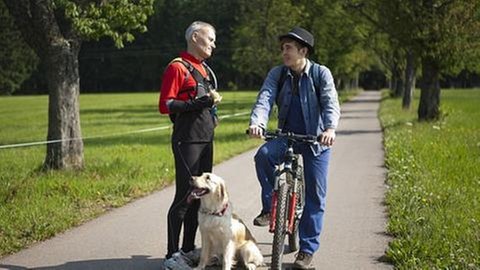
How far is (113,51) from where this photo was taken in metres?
100

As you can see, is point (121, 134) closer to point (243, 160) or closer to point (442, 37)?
point (243, 160)

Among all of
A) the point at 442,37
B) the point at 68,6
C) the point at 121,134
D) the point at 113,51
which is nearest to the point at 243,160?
the point at 68,6

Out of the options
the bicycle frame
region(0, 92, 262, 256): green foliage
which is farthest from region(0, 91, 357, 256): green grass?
the bicycle frame

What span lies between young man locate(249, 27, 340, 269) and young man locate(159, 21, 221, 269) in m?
0.51

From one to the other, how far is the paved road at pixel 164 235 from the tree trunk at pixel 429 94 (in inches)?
522

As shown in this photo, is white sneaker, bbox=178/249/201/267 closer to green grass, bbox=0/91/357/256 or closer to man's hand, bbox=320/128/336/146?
man's hand, bbox=320/128/336/146

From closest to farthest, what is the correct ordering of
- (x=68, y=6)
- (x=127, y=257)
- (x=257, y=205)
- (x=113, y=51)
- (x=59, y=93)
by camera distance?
(x=127, y=257) → (x=257, y=205) → (x=68, y=6) → (x=59, y=93) → (x=113, y=51)

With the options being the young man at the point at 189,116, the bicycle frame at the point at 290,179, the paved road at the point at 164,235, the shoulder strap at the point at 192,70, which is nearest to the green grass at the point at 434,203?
the paved road at the point at 164,235

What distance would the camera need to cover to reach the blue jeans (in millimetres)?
5770

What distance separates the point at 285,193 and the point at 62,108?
23.6 ft

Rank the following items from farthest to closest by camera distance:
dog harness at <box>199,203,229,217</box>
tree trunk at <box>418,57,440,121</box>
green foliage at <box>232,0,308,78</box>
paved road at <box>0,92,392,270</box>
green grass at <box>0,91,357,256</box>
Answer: green foliage at <box>232,0,308,78</box> → tree trunk at <box>418,57,440,121</box> → green grass at <box>0,91,357,256</box> → paved road at <box>0,92,392,270</box> → dog harness at <box>199,203,229,217</box>

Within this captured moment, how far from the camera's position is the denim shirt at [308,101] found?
5.60m

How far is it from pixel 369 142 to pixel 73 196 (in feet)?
37.2

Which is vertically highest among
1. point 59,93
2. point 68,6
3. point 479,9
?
point 479,9
